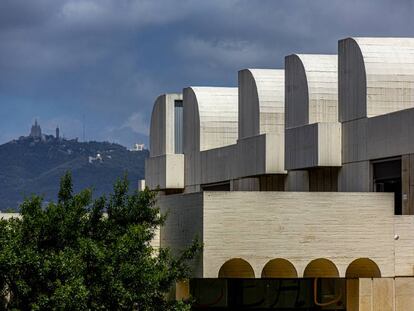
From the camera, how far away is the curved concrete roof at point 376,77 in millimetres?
51006

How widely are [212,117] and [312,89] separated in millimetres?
14706

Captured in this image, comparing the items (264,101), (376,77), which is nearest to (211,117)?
(264,101)

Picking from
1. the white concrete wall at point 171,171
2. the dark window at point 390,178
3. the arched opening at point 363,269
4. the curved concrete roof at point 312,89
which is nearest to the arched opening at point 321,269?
the arched opening at point 363,269

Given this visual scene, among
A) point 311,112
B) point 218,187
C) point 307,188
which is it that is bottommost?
point 307,188

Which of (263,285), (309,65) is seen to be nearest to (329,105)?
(309,65)

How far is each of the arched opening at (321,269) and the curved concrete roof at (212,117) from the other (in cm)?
2405

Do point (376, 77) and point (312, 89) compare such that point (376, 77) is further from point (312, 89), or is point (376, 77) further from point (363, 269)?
point (363, 269)

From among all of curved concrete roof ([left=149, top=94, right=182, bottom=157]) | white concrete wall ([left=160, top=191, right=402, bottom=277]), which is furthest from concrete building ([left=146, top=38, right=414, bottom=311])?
curved concrete roof ([left=149, top=94, right=182, bottom=157])

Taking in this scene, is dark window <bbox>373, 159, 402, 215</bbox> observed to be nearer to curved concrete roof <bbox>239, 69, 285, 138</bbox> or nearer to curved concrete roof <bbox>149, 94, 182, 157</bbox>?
curved concrete roof <bbox>239, 69, 285, 138</bbox>

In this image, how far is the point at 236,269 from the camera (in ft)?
147

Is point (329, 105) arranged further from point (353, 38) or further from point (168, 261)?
point (168, 261)

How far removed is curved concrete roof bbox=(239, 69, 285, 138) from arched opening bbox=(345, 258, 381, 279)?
51.9 feet

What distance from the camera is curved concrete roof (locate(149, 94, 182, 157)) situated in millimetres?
74438

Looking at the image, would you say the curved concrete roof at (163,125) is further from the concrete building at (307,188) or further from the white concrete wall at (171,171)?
the concrete building at (307,188)
